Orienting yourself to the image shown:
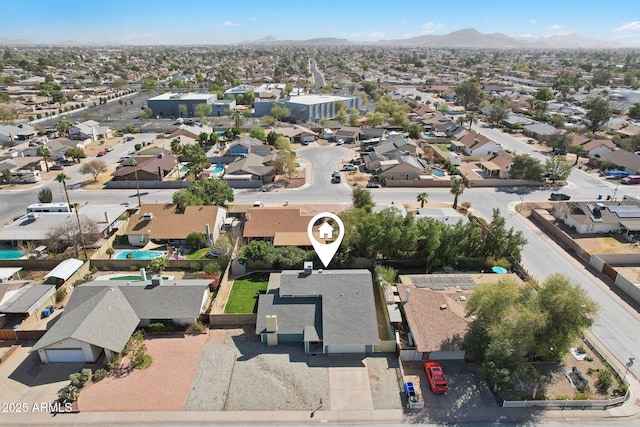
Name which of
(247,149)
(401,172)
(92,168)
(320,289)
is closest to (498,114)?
(401,172)

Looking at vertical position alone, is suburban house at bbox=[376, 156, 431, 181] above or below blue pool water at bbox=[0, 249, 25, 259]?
above

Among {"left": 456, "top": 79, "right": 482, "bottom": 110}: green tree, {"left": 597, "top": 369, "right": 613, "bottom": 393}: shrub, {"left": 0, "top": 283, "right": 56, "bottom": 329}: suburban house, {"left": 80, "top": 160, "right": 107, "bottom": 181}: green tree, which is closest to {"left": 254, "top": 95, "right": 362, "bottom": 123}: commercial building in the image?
{"left": 456, "top": 79, "right": 482, "bottom": 110}: green tree

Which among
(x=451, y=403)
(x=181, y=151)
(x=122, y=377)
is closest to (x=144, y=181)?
(x=181, y=151)

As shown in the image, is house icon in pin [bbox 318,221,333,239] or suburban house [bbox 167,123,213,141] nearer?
house icon in pin [bbox 318,221,333,239]

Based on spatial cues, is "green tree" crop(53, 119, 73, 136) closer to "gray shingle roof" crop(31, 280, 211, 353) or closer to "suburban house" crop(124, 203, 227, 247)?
"suburban house" crop(124, 203, 227, 247)

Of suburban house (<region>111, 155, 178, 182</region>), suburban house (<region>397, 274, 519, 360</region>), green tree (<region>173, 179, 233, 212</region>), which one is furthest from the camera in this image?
suburban house (<region>111, 155, 178, 182</region>)

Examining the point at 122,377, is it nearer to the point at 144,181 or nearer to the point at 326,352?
the point at 326,352

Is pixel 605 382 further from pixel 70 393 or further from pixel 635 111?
pixel 635 111
